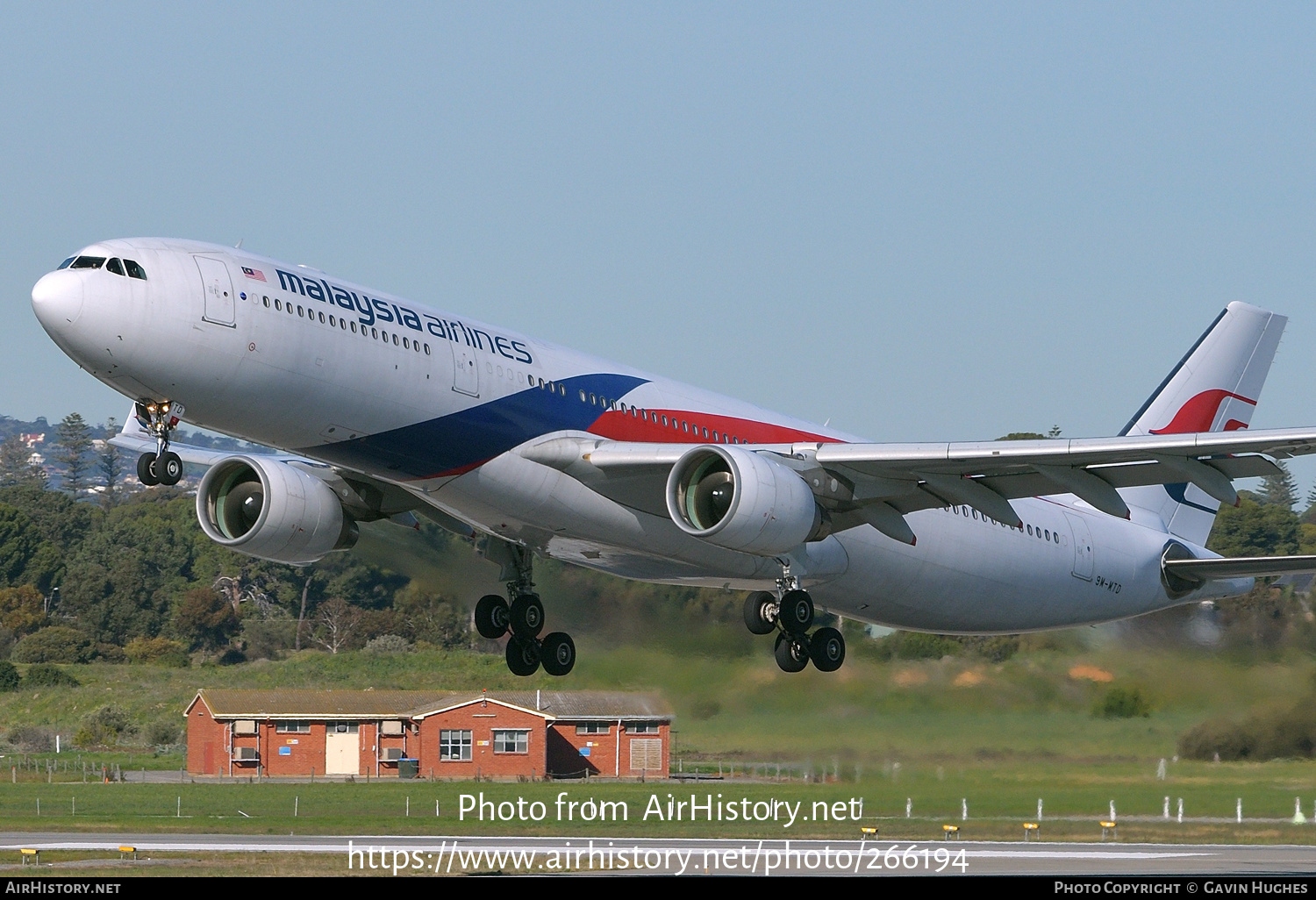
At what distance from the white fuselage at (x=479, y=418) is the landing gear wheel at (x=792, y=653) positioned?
43.5 inches

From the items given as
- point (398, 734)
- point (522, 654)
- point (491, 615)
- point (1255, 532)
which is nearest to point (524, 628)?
point (522, 654)

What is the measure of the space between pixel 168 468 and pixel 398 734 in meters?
33.8

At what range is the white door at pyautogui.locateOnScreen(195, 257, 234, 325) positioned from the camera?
23.3m

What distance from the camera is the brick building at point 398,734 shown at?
179 ft

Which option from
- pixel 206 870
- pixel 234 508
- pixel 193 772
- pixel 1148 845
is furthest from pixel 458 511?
pixel 193 772

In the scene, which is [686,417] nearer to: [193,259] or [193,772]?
[193,259]

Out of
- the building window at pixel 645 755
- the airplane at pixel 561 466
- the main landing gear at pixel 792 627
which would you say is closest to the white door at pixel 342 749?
the building window at pixel 645 755

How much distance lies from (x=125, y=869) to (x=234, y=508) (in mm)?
10132

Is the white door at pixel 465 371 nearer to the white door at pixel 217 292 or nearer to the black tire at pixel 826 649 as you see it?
the white door at pixel 217 292

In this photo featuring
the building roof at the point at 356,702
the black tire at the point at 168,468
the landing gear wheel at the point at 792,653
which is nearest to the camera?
the black tire at the point at 168,468

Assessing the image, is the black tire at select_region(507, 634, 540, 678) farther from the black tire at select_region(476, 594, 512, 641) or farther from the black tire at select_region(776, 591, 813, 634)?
the black tire at select_region(776, 591, 813, 634)

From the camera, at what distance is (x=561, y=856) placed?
36.8 m

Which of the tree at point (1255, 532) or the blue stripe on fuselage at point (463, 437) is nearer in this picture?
the blue stripe on fuselage at point (463, 437)

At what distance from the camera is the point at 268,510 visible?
2820 cm
